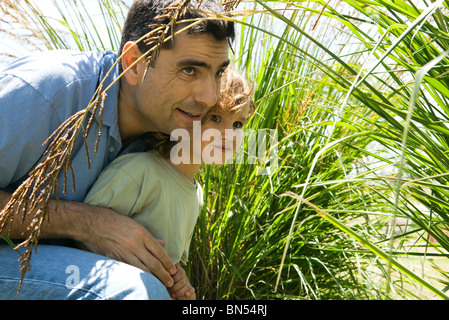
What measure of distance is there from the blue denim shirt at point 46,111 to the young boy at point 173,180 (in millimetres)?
71

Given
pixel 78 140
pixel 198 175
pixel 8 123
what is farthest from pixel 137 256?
pixel 198 175

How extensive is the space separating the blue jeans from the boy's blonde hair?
51 cm

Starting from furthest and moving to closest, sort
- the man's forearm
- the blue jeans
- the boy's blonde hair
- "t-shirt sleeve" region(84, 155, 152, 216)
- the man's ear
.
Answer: the boy's blonde hair → the man's ear → "t-shirt sleeve" region(84, 155, 152, 216) → the man's forearm → the blue jeans

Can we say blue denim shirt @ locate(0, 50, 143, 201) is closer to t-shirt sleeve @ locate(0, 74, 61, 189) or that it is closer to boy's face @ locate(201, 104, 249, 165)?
t-shirt sleeve @ locate(0, 74, 61, 189)

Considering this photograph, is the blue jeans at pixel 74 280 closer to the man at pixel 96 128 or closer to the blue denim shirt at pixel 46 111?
the man at pixel 96 128

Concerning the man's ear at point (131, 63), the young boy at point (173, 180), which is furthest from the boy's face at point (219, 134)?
the man's ear at point (131, 63)

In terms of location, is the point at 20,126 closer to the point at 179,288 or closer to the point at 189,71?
the point at 189,71

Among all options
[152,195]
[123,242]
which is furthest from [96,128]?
[123,242]

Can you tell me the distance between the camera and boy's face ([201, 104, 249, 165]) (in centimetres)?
180

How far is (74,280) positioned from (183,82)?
0.69 metres

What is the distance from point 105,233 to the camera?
1.43 m

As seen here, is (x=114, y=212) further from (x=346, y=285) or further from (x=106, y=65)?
(x=346, y=285)

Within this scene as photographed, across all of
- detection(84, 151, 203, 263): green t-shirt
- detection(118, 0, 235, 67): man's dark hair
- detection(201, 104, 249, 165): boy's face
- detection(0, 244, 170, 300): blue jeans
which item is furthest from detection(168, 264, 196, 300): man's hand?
detection(118, 0, 235, 67): man's dark hair
